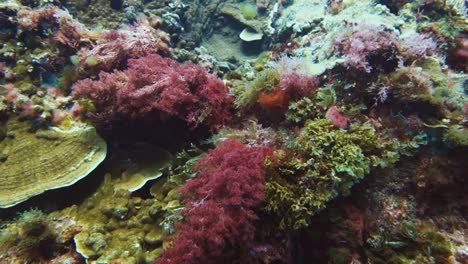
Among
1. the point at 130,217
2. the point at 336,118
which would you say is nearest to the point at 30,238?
the point at 130,217

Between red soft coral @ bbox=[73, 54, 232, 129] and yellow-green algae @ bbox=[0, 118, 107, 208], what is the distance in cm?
44

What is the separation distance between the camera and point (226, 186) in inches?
121

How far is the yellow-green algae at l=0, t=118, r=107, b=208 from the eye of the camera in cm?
414

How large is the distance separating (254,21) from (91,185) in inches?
279

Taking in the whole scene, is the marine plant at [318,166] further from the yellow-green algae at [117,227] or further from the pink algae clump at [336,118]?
the yellow-green algae at [117,227]

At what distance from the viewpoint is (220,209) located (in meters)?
2.96

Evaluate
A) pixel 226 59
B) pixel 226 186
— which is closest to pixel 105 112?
pixel 226 186

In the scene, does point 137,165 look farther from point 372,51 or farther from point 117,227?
point 372,51

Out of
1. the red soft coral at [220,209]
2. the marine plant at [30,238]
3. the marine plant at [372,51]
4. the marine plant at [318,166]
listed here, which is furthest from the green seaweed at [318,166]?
the marine plant at [30,238]

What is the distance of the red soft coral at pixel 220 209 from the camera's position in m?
2.86

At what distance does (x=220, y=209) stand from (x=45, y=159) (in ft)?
9.59

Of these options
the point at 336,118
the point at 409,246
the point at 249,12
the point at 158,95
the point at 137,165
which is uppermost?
the point at 336,118

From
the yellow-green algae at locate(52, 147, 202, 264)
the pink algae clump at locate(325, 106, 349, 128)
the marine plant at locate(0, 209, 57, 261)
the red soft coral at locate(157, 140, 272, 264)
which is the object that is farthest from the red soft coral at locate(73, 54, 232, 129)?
the marine plant at locate(0, 209, 57, 261)

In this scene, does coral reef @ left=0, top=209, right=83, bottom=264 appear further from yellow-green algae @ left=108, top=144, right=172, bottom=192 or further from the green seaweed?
the green seaweed
